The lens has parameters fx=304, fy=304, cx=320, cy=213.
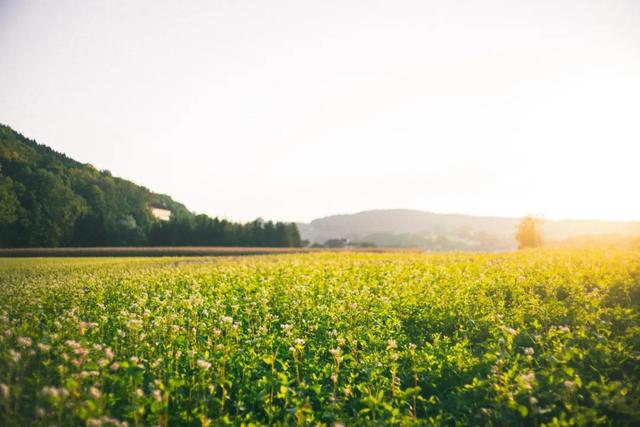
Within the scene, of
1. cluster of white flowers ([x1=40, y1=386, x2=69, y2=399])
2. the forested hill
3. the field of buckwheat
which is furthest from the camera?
the forested hill

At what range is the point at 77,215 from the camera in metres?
32.6

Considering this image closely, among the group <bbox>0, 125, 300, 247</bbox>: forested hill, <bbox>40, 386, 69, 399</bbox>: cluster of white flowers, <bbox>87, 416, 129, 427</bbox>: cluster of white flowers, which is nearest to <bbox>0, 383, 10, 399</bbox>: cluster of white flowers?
<bbox>40, 386, 69, 399</bbox>: cluster of white flowers

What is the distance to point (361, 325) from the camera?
20.2 feet

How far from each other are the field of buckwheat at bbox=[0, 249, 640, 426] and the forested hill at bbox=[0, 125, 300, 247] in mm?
9153

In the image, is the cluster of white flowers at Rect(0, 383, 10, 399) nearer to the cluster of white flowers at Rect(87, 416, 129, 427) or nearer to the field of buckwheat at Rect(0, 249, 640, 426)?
the field of buckwheat at Rect(0, 249, 640, 426)

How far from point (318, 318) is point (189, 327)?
8.50ft

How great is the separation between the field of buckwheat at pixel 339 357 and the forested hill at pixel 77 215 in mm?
9153

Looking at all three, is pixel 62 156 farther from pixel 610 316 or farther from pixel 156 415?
pixel 610 316

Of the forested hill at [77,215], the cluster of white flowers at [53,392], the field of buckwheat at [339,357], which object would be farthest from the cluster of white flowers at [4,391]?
the forested hill at [77,215]

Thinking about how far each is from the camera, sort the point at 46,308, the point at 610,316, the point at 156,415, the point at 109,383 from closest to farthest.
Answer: the point at 156,415 < the point at 109,383 < the point at 610,316 < the point at 46,308

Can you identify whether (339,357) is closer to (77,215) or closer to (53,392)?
(53,392)

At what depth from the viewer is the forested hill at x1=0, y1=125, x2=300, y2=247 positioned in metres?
14.9

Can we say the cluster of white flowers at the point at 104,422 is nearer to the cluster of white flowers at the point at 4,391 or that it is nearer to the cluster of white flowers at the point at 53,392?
the cluster of white flowers at the point at 53,392

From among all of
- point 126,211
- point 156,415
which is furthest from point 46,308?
point 126,211
